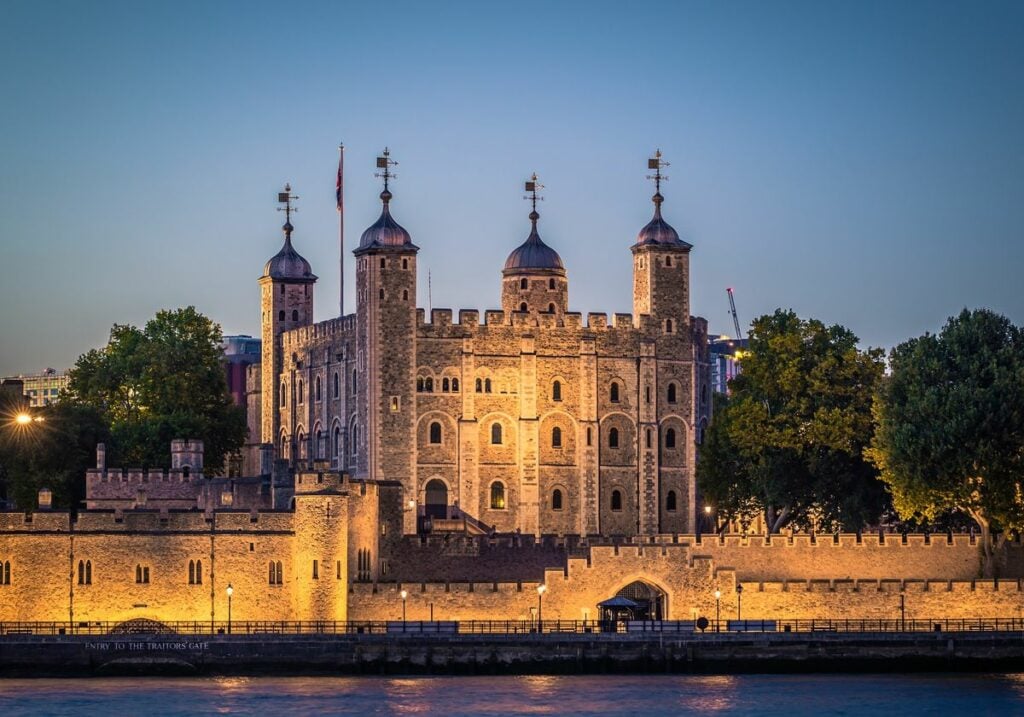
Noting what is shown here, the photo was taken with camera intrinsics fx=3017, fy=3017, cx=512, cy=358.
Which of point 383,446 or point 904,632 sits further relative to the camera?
point 383,446

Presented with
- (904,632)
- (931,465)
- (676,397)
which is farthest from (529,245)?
(904,632)

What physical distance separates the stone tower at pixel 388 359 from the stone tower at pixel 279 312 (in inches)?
496

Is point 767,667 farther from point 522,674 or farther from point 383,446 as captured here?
point 383,446

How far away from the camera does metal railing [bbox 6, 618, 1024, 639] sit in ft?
309

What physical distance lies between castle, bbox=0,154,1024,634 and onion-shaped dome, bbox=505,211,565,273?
14 centimetres

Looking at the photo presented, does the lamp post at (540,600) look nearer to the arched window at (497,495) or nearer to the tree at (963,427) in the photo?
the tree at (963,427)

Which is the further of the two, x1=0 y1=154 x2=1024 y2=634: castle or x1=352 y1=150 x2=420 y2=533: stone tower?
x1=352 y1=150 x2=420 y2=533: stone tower

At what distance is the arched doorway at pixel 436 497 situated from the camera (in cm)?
12781

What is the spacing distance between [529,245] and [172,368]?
17.0 m

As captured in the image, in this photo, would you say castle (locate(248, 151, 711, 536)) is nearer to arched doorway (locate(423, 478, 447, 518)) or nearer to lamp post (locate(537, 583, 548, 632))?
arched doorway (locate(423, 478, 447, 518))

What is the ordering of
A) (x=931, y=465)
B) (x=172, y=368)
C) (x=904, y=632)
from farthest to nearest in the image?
(x=172, y=368) < (x=931, y=465) < (x=904, y=632)

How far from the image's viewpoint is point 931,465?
103 m

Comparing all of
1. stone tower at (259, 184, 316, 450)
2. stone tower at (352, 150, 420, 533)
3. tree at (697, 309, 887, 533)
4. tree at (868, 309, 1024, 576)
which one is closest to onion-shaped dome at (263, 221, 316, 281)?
stone tower at (259, 184, 316, 450)

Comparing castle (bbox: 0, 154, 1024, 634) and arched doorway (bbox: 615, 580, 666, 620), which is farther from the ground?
castle (bbox: 0, 154, 1024, 634)
